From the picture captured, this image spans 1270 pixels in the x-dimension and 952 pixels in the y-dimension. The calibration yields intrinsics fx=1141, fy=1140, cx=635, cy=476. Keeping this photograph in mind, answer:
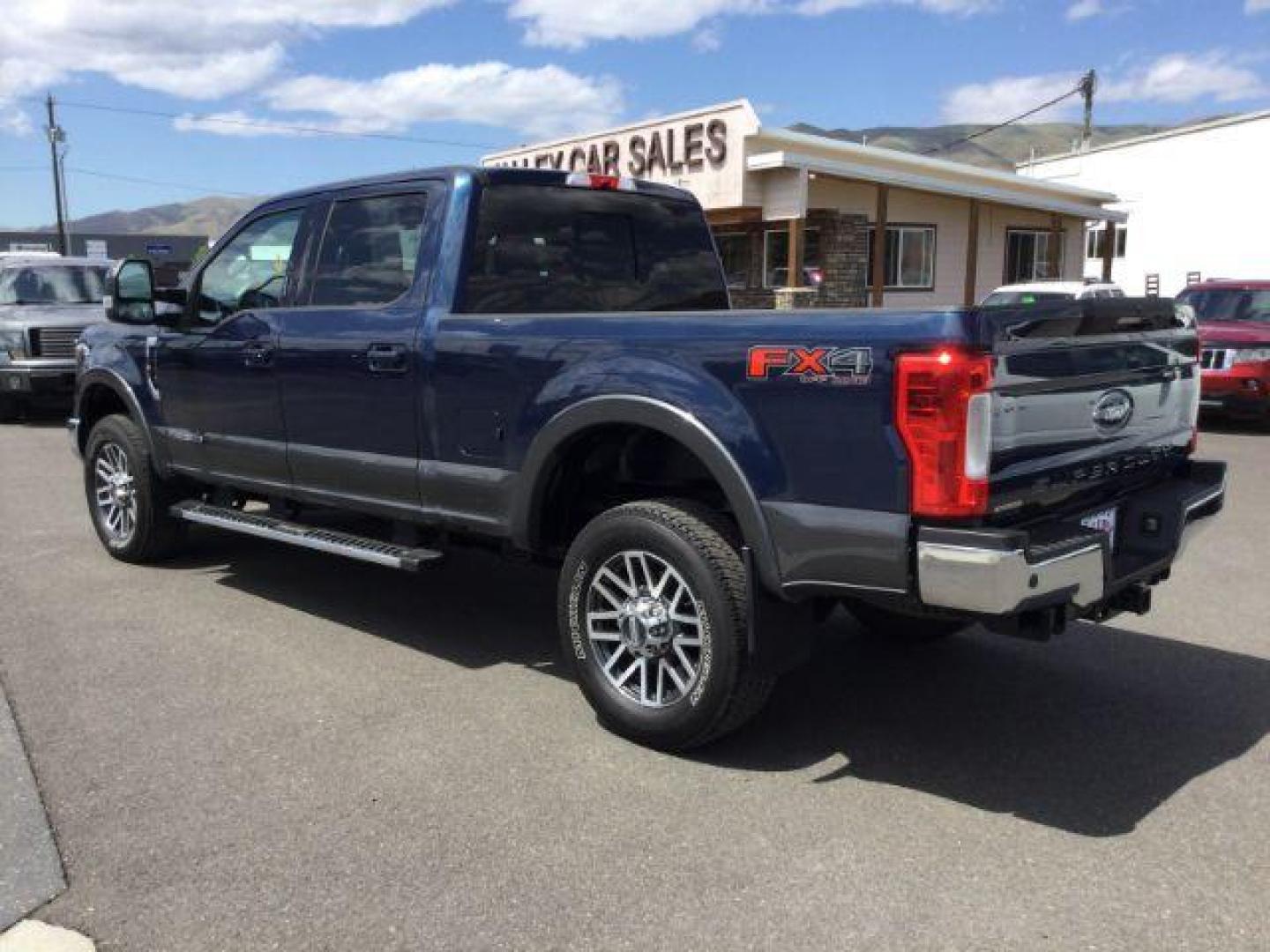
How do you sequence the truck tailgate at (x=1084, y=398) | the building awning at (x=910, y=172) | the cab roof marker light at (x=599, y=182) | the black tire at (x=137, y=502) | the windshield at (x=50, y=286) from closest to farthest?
the truck tailgate at (x=1084, y=398), the cab roof marker light at (x=599, y=182), the black tire at (x=137, y=502), the windshield at (x=50, y=286), the building awning at (x=910, y=172)

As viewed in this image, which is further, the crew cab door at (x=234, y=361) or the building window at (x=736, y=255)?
the building window at (x=736, y=255)

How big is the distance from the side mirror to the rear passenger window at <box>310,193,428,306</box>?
4.53ft

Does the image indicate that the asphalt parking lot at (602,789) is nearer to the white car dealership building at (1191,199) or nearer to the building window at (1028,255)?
the building window at (1028,255)

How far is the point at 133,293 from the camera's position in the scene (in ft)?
20.1

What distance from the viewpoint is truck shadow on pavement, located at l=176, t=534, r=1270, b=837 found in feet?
12.5

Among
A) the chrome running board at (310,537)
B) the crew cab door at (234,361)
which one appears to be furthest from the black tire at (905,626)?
the crew cab door at (234,361)

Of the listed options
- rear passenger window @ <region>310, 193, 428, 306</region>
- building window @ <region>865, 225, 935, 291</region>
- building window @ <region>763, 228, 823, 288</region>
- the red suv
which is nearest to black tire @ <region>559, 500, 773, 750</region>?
rear passenger window @ <region>310, 193, 428, 306</region>

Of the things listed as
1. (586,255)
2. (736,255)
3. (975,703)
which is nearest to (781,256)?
(736,255)

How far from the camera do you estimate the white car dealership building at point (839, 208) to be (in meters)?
19.5

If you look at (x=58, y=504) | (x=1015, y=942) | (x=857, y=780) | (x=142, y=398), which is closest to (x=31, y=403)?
(x=58, y=504)

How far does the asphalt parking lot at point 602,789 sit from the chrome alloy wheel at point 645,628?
0.84ft

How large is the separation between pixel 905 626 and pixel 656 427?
1.88 m

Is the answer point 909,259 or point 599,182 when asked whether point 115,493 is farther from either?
point 909,259

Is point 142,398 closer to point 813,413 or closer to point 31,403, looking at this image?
point 813,413
